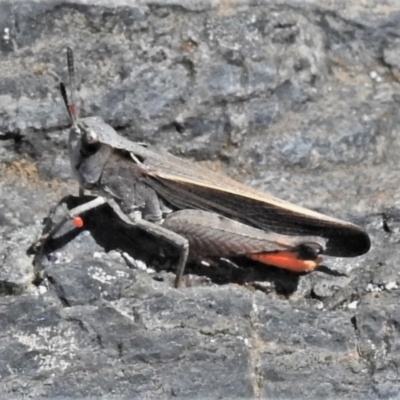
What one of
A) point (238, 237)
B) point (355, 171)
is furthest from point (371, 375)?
point (355, 171)

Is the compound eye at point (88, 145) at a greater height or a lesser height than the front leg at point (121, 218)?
greater

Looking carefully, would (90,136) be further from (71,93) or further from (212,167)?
(212,167)

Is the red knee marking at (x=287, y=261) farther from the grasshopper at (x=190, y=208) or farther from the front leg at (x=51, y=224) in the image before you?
the front leg at (x=51, y=224)

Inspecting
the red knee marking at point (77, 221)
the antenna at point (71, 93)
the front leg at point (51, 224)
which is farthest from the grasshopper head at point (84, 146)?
the red knee marking at point (77, 221)

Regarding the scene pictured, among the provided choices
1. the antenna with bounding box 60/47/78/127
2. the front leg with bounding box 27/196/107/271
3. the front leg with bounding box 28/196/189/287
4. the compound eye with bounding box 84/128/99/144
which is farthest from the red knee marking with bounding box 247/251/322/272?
the antenna with bounding box 60/47/78/127

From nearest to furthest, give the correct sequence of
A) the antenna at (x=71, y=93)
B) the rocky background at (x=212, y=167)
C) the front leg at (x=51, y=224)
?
the rocky background at (x=212, y=167), the front leg at (x=51, y=224), the antenna at (x=71, y=93)

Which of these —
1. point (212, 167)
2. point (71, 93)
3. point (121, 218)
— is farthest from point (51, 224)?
point (212, 167)

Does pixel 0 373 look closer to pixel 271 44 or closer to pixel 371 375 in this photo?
pixel 371 375
